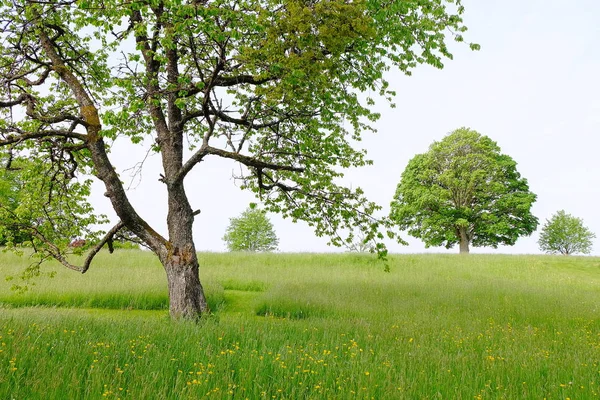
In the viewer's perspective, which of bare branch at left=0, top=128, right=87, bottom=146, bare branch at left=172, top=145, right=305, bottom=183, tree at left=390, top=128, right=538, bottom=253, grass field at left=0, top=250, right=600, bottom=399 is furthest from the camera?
tree at left=390, top=128, right=538, bottom=253

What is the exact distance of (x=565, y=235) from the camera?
176 ft

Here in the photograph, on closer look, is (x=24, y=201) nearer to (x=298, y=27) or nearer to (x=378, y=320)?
(x=298, y=27)

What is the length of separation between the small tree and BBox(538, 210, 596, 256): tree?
3966 centimetres

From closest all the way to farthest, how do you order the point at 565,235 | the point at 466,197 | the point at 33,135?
1. the point at 33,135
2. the point at 466,197
3. the point at 565,235

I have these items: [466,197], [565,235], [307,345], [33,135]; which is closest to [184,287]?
[307,345]

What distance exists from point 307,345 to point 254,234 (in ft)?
160

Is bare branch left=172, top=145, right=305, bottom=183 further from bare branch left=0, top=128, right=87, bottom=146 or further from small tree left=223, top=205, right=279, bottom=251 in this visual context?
small tree left=223, top=205, right=279, bottom=251

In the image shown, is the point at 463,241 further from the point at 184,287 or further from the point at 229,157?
the point at 184,287

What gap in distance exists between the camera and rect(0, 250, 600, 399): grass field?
4809 millimetres

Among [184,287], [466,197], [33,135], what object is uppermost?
[466,197]

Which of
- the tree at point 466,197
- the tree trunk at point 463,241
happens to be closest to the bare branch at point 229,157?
the tree at point 466,197

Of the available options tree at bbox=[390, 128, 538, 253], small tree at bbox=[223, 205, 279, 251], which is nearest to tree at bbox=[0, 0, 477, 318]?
tree at bbox=[390, 128, 538, 253]

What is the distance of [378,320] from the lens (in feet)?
32.5

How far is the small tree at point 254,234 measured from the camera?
54594 millimetres
